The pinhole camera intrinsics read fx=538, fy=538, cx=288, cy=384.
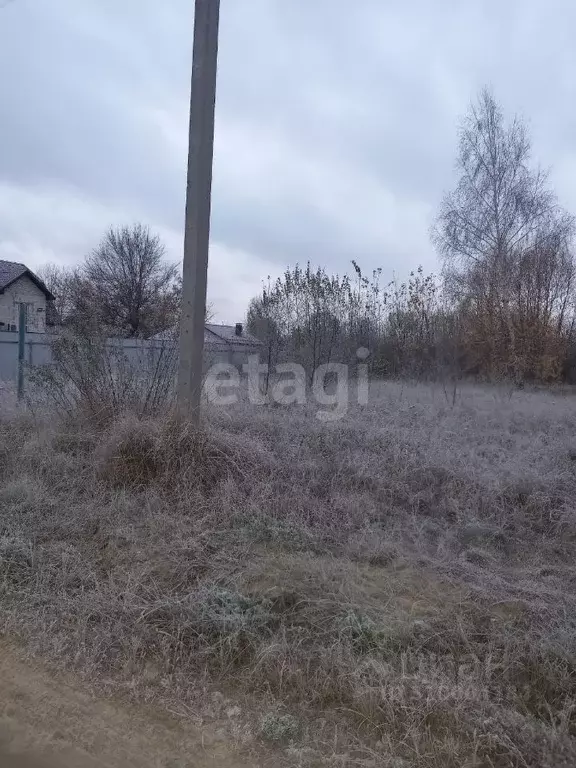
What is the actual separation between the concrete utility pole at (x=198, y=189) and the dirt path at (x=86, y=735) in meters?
2.73

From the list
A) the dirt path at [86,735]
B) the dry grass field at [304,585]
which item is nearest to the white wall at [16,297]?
the dry grass field at [304,585]

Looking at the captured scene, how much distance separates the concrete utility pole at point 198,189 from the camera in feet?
16.0

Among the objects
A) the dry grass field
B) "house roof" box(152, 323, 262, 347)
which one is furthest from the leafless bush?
"house roof" box(152, 323, 262, 347)

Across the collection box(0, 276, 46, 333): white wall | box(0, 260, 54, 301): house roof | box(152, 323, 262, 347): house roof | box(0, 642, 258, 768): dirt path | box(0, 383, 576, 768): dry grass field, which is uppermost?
box(0, 260, 54, 301): house roof

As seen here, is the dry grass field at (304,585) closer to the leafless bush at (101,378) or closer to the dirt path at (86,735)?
the dirt path at (86,735)

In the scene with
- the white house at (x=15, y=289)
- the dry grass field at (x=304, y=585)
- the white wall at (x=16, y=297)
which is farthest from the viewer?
the white house at (x=15, y=289)

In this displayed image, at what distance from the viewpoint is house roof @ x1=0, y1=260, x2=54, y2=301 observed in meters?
28.2

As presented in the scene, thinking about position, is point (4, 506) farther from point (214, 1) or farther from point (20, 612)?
point (214, 1)

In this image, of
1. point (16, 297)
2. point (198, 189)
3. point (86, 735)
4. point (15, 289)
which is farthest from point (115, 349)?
point (15, 289)

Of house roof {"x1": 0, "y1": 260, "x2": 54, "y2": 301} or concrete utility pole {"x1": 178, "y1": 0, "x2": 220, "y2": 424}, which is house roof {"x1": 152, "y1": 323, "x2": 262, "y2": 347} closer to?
concrete utility pole {"x1": 178, "y1": 0, "x2": 220, "y2": 424}

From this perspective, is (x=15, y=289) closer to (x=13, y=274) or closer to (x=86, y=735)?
(x=13, y=274)

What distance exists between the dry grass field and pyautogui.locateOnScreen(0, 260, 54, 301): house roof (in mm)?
26058

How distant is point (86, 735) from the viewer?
7.11 feet

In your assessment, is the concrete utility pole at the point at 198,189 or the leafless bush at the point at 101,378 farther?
the leafless bush at the point at 101,378
